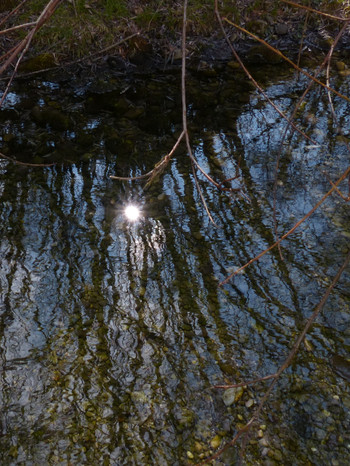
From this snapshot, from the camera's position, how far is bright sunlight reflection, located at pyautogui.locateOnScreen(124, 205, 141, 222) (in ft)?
14.6

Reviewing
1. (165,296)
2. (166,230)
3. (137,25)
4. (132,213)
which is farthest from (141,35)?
(165,296)

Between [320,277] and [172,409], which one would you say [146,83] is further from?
[172,409]

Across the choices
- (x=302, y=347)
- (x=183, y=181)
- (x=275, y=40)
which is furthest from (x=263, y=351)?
(x=275, y=40)

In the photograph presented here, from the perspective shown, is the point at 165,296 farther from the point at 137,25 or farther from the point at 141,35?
the point at 137,25

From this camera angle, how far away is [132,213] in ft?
14.9

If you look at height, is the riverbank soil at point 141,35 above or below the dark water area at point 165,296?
above

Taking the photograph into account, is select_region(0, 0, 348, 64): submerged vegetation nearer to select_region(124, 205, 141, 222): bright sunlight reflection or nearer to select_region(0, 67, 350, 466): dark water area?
select_region(0, 67, 350, 466): dark water area

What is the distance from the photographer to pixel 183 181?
4.95 m

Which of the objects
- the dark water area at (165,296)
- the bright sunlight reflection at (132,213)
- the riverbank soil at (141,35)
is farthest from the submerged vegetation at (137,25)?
the bright sunlight reflection at (132,213)

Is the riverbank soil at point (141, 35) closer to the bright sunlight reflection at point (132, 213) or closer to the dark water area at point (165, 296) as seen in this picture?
the dark water area at point (165, 296)

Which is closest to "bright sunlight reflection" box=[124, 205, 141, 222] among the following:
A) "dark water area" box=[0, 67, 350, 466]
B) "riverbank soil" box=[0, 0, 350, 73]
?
"dark water area" box=[0, 67, 350, 466]

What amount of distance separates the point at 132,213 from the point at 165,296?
3.86ft

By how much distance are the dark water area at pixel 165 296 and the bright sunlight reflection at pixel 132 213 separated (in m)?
0.08

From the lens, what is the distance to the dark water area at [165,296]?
270cm
